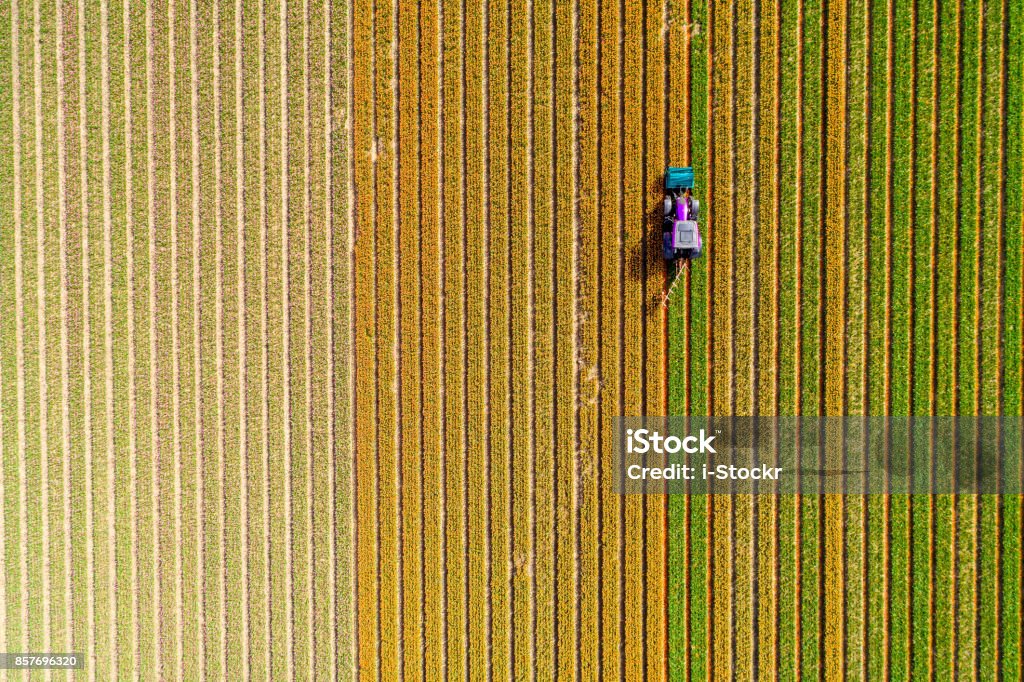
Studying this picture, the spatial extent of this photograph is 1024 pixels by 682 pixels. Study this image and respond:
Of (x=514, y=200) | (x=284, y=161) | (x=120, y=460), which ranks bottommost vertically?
(x=120, y=460)

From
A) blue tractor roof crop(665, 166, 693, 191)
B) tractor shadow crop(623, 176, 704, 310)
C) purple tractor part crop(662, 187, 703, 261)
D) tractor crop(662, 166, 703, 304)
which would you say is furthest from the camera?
tractor shadow crop(623, 176, 704, 310)

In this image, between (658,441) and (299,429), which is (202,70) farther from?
(658,441)

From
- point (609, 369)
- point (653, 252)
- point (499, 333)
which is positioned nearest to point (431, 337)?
point (499, 333)

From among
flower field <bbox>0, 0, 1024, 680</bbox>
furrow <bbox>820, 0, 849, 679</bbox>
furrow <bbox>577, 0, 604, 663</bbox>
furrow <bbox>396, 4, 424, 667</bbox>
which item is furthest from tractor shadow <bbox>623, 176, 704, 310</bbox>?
furrow <bbox>396, 4, 424, 667</bbox>

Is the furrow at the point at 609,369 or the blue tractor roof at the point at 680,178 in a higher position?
the blue tractor roof at the point at 680,178

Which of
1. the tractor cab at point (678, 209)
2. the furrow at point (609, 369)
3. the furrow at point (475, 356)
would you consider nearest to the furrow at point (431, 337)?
the furrow at point (475, 356)

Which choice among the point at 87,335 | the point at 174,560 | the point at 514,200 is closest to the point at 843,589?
the point at 514,200

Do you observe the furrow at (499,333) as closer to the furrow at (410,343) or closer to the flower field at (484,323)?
the flower field at (484,323)

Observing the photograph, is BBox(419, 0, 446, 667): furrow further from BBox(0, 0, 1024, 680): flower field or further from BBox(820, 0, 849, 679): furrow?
BBox(820, 0, 849, 679): furrow
